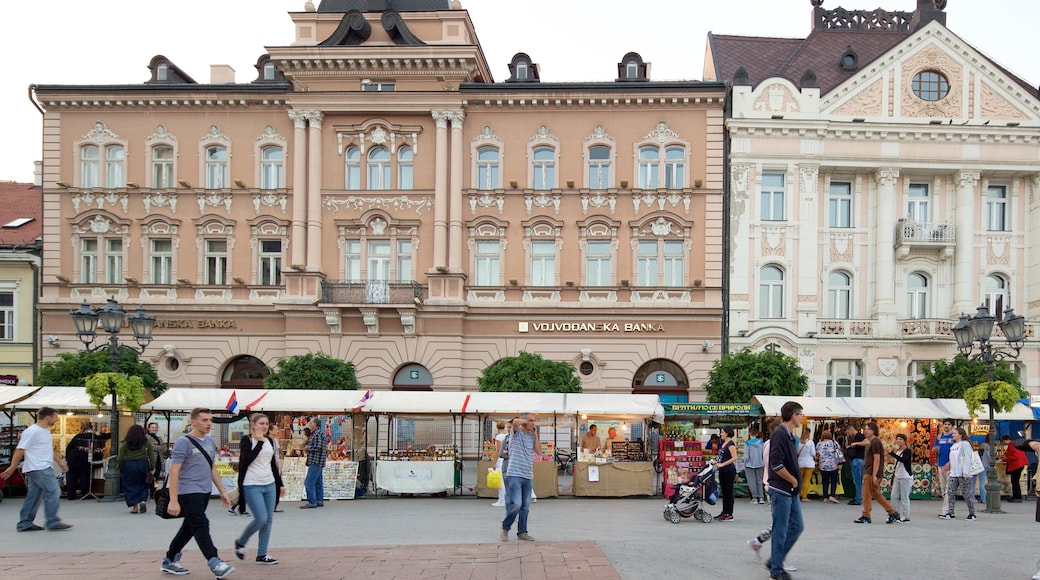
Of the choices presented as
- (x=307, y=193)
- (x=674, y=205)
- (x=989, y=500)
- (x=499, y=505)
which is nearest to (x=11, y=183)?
(x=307, y=193)

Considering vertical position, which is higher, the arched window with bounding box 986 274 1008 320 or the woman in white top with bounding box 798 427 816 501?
the arched window with bounding box 986 274 1008 320

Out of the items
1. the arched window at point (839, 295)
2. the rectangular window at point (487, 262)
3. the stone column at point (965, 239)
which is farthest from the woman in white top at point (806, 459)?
the stone column at point (965, 239)

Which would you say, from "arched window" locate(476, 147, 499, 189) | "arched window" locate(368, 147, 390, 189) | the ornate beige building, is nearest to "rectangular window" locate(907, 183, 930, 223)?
the ornate beige building

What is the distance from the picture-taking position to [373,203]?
3394cm

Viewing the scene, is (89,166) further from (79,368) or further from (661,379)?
(661,379)

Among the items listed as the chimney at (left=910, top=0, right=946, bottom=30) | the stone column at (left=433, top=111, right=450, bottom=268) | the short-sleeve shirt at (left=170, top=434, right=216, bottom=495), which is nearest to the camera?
the short-sleeve shirt at (left=170, top=434, right=216, bottom=495)

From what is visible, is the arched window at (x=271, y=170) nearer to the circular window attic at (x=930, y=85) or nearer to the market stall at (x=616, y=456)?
the market stall at (x=616, y=456)

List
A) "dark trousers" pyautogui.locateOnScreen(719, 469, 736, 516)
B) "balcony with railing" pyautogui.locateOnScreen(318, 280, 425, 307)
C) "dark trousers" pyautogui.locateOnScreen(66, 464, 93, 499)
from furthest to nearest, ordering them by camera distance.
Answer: "balcony with railing" pyautogui.locateOnScreen(318, 280, 425, 307) < "dark trousers" pyautogui.locateOnScreen(66, 464, 93, 499) < "dark trousers" pyautogui.locateOnScreen(719, 469, 736, 516)

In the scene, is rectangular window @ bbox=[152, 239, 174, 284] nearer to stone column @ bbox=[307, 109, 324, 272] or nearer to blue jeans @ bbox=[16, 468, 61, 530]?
stone column @ bbox=[307, 109, 324, 272]

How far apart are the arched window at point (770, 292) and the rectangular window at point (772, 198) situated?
1.84 meters

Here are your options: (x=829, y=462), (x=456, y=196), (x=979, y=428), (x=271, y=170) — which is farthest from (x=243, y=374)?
(x=979, y=428)

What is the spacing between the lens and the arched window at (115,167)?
34.6 m

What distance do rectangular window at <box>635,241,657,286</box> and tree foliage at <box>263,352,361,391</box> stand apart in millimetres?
10613

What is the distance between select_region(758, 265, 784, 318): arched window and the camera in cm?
3372
